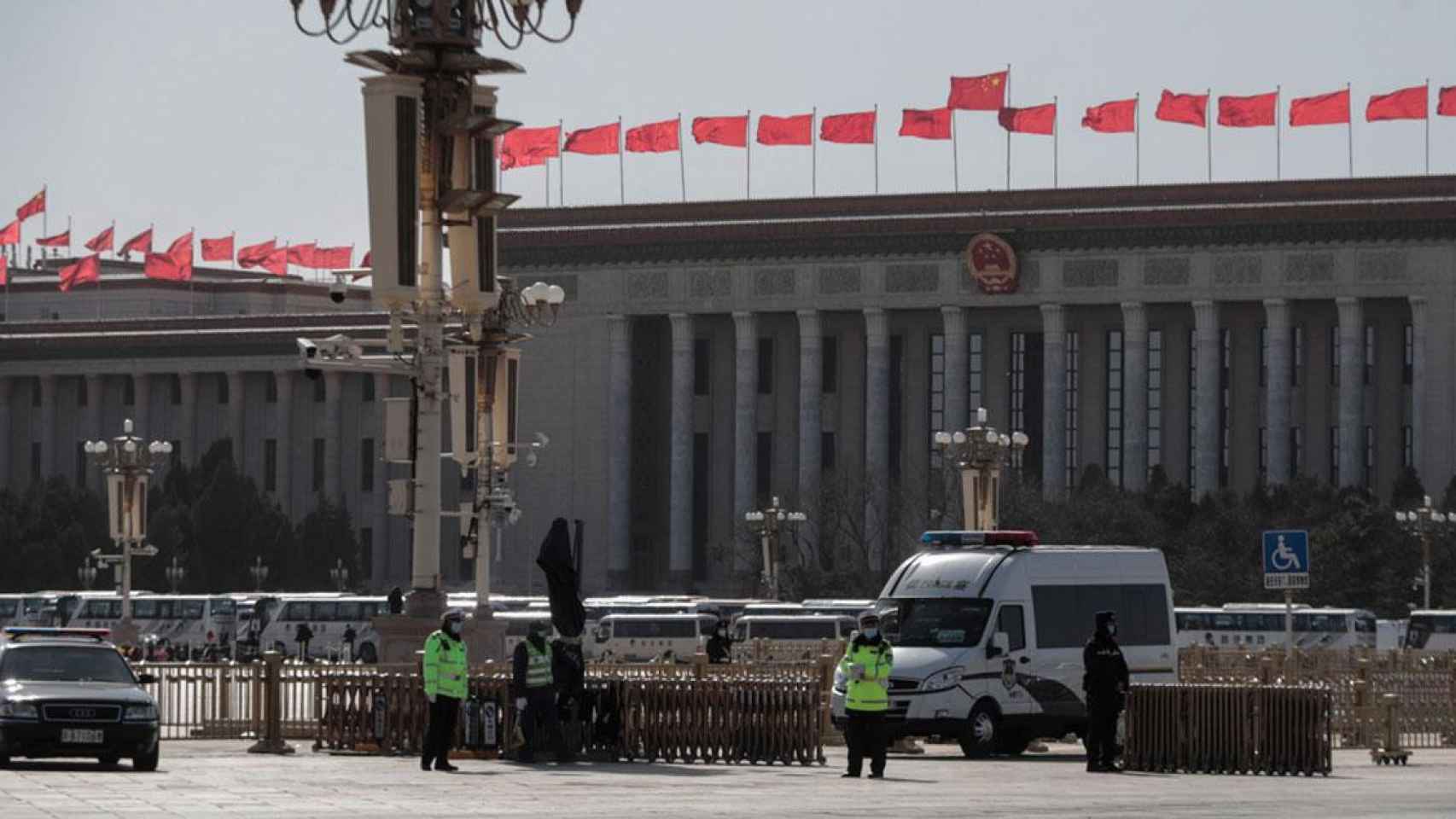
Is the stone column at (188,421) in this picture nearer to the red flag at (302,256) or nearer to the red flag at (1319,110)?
the red flag at (302,256)

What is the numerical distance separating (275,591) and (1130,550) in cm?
7818

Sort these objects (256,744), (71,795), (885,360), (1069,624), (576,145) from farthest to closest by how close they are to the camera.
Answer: (885,360) < (576,145) < (1069,624) < (256,744) < (71,795)

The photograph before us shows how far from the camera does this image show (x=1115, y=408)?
4245 inches

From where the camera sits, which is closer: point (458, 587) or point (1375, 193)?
point (1375, 193)

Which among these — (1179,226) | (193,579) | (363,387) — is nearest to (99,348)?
(363,387)

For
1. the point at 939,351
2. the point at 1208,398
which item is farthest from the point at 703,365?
the point at 1208,398

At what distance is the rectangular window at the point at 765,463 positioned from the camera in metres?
113

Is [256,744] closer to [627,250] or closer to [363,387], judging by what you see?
[627,250]

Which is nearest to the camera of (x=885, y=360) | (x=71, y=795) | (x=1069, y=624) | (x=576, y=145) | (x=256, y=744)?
(x=71, y=795)

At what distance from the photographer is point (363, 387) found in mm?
128250

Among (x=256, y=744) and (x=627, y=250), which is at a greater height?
(x=627, y=250)

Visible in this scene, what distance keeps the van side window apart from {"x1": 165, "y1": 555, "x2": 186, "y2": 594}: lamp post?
249 feet

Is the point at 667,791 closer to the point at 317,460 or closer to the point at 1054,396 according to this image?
the point at 1054,396

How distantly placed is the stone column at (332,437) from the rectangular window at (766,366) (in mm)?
20804
